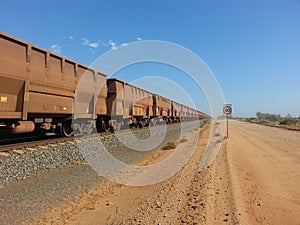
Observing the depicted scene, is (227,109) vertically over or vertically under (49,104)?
over

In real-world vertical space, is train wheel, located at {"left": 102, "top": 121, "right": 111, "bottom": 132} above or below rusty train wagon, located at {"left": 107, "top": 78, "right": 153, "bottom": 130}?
below

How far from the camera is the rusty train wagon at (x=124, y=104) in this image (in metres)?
15.5

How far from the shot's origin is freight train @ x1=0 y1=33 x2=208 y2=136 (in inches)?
313

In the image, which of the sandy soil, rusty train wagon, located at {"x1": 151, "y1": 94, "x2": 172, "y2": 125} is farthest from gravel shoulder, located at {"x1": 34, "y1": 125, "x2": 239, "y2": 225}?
rusty train wagon, located at {"x1": 151, "y1": 94, "x2": 172, "y2": 125}

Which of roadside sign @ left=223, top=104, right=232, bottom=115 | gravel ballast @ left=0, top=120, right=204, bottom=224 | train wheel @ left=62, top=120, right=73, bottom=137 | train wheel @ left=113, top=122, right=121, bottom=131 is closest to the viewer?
gravel ballast @ left=0, top=120, right=204, bottom=224

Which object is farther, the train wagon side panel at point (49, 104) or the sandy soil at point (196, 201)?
the train wagon side panel at point (49, 104)

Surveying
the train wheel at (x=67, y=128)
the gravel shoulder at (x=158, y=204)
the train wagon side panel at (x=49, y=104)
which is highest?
the train wagon side panel at (x=49, y=104)

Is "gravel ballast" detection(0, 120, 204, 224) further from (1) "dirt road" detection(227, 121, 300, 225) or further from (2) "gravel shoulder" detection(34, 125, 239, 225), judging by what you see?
(1) "dirt road" detection(227, 121, 300, 225)

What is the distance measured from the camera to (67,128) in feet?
40.9

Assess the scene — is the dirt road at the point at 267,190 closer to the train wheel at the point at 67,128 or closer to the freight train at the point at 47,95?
the freight train at the point at 47,95

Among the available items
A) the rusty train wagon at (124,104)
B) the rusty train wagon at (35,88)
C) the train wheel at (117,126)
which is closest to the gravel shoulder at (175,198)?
the rusty train wagon at (35,88)

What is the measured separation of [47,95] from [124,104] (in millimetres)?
7784

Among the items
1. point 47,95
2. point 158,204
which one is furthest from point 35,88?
point 158,204

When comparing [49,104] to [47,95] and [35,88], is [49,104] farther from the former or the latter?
[35,88]
